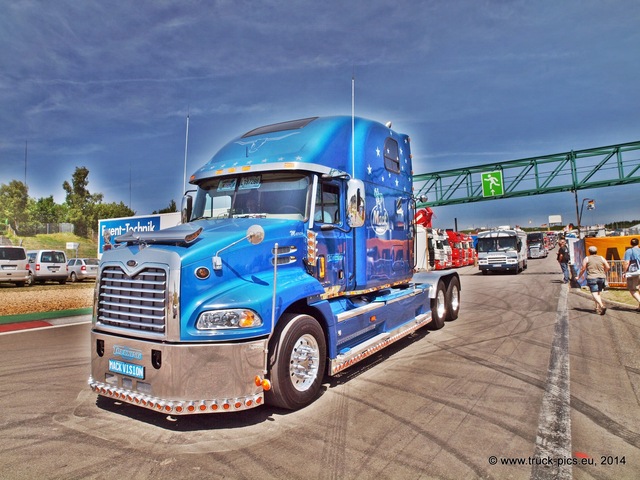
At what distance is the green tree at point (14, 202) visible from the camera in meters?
60.4

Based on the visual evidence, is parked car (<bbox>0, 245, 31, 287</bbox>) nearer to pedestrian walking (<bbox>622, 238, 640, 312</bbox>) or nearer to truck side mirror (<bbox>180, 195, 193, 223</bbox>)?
truck side mirror (<bbox>180, 195, 193, 223</bbox>)

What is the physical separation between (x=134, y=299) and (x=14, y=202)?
73273mm

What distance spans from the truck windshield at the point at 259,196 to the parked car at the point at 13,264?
20395 mm

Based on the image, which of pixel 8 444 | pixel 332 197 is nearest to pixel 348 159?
pixel 332 197

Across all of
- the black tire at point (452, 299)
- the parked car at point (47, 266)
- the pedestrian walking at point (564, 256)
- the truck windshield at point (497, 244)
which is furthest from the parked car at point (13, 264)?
the truck windshield at point (497, 244)

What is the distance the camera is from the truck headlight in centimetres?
386

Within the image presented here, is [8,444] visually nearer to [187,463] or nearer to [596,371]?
[187,463]

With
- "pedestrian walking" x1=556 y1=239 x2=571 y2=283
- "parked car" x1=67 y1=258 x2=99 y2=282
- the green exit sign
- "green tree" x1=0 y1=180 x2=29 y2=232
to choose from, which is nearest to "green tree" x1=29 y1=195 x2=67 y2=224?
"green tree" x1=0 y1=180 x2=29 y2=232

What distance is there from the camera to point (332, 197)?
221 inches

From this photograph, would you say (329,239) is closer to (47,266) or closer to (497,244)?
(47,266)

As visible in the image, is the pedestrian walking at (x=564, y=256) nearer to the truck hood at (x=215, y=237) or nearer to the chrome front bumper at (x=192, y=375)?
the truck hood at (x=215, y=237)

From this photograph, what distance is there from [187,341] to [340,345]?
2.17m

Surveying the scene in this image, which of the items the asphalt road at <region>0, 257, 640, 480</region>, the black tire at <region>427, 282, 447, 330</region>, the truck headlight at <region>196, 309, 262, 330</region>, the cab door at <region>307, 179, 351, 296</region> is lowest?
the asphalt road at <region>0, 257, 640, 480</region>

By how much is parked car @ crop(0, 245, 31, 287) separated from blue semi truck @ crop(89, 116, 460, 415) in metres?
20.0
